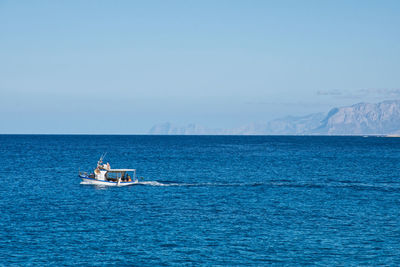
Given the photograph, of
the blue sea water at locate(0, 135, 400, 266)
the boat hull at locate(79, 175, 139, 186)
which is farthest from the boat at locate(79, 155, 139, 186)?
the blue sea water at locate(0, 135, 400, 266)

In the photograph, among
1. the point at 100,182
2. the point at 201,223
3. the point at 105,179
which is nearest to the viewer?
the point at 201,223

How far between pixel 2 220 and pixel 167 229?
65.1 ft

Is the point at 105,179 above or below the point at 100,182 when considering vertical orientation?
above

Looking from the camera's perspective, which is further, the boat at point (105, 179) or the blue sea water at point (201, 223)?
the boat at point (105, 179)

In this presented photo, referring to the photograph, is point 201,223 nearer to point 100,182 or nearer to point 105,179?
point 100,182

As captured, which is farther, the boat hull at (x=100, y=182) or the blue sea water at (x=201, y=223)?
the boat hull at (x=100, y=182)

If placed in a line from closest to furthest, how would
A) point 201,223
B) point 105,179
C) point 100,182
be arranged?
point 201,223, point 100,182, point 105,179

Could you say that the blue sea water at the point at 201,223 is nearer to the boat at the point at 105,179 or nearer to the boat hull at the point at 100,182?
the boat hull at the point at 100,182

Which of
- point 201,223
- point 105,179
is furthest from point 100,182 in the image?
point 201,223

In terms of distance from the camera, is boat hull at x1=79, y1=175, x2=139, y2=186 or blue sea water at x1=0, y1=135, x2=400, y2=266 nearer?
blue sea water at x1=0, y1=135, x2=400, y2=266

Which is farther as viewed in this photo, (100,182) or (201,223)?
(100,182)

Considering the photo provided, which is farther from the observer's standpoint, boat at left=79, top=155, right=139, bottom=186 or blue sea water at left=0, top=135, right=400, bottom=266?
boat at left=79, top=155, right=139, bottom=186

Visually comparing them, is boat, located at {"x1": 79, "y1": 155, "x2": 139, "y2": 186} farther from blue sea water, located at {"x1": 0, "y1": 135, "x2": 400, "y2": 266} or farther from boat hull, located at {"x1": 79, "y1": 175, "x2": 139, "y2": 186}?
blue sea water, located at {"x1": 0, "y1": 135, "x2": 400, "y2": 266}

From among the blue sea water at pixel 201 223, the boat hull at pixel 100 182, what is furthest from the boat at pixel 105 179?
the blue sea water at pixel 201 223
